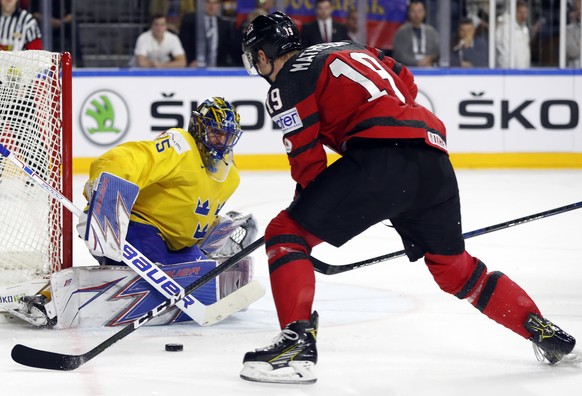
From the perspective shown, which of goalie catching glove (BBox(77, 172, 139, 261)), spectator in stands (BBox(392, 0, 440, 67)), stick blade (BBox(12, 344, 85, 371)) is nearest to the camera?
stick blade (BBox(12, 344, 85, 371))

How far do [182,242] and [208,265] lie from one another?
0.74 feet

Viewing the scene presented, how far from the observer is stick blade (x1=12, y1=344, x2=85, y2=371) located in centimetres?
305

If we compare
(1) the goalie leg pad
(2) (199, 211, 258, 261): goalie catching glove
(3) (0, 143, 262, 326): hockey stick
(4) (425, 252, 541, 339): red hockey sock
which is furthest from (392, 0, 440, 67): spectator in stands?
(4) (425, 252, 541, 339): red hockey sock

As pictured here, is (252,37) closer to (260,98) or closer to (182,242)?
(182,242)

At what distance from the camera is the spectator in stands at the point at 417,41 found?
27.9 feet

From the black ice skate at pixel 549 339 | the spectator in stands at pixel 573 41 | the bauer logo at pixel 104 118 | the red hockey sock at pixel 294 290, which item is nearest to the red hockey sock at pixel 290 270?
Result: the red hockey sock at pixel 294 290

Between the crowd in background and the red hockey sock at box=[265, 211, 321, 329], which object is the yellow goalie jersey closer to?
the red hockey sock at box=[265, 211, 321, 329]

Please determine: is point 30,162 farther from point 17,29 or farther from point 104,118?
point 17,29

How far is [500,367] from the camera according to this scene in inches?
124

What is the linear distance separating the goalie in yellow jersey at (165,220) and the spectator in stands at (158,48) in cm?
454

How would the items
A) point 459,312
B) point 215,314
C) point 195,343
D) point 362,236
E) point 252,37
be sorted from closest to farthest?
point 252,37, point 195,343, point 215,314, point 459,312, point 362,236

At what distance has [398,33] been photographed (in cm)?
858

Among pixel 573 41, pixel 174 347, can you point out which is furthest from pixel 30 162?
pixel 573 41

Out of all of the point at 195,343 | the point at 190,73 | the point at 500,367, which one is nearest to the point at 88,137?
the point at 190,73
